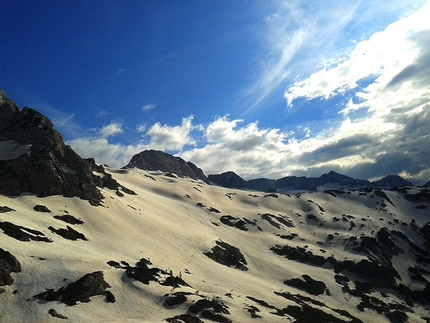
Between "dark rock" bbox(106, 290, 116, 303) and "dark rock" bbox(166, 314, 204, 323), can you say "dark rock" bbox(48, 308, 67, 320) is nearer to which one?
"dark rock" bbox(106, 290, 116, 303)

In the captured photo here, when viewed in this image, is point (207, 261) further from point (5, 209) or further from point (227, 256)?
point (5, 209)

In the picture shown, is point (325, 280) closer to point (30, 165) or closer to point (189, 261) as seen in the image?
point (189, 261)

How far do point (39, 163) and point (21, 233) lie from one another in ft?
119

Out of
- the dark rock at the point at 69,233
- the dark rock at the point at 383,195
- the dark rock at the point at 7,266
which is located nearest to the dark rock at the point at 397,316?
the dark rock at the point at 69,233

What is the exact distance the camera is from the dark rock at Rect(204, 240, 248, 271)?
299 ft

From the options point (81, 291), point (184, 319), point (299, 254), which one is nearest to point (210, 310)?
point (184, 319)

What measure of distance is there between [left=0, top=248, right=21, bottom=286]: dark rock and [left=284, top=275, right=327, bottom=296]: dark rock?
230 ft

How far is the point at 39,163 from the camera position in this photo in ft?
277

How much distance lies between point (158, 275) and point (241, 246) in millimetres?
58939

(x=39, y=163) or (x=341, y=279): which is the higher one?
(x=39, y=163)

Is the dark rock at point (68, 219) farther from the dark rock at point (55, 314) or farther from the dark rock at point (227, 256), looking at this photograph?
the dark rock at point (55, 314)

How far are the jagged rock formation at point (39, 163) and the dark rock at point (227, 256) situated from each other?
37.9m

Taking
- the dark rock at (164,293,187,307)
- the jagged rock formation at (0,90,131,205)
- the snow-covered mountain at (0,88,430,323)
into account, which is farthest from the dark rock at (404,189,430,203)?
the dark rock at (164,293,187,307)

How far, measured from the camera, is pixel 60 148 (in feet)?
341
